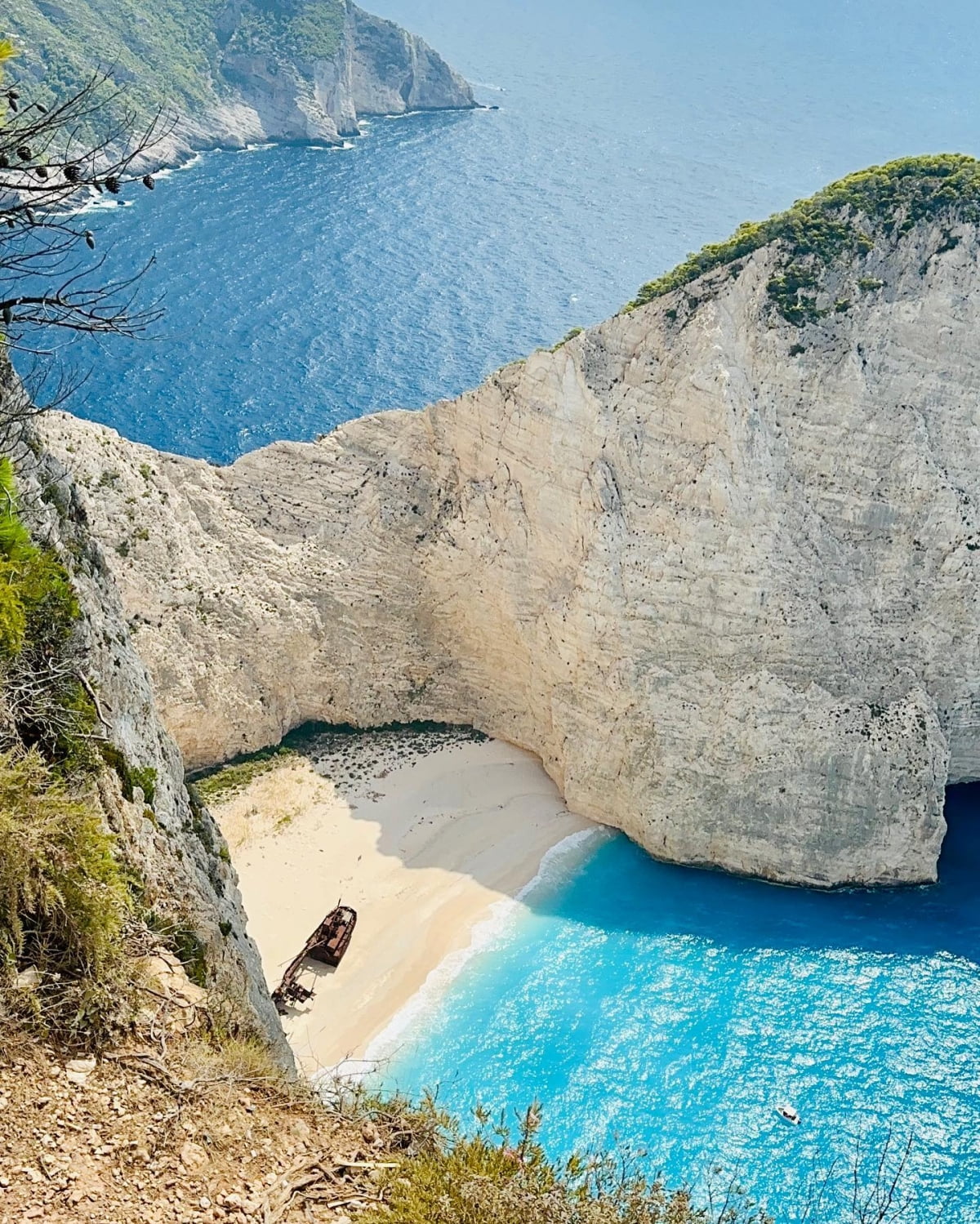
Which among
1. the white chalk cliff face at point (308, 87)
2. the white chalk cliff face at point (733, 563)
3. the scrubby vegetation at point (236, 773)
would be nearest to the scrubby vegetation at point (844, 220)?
the white chalk cliff face at point (733, 563)

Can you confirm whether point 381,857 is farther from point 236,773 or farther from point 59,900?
point 59,900

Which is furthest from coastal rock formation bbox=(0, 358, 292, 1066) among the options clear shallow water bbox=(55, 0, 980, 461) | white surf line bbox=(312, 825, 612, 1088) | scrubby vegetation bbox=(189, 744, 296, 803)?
clear shallow water bbox=(55, 0, 980, 461)

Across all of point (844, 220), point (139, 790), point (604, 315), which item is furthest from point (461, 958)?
point (604, 315)

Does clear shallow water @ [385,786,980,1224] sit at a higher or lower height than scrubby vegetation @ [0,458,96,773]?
lower

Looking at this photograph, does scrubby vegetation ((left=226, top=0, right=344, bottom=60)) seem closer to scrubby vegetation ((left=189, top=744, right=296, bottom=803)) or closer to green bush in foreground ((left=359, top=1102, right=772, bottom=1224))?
scrubby vegetation ((left=189, top=744, right=296, bottom=803))

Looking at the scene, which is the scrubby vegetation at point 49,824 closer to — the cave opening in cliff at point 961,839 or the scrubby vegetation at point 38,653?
the scrubby vegetation at point 38,653

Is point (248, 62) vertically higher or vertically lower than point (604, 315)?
higher
